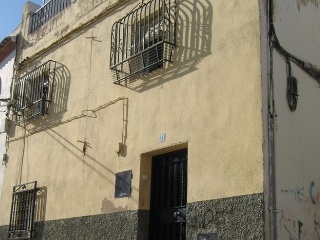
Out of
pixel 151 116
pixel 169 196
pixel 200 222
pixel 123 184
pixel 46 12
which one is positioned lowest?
pixel 200 222

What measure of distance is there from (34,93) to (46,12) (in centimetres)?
247

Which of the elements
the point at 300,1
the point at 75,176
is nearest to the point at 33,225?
the point at 75,176

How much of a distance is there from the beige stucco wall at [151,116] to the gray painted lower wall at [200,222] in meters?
0.15

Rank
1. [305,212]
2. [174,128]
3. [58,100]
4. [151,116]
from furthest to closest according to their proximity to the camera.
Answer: [58,100]
[151,116]
[174,128]
[305,212]

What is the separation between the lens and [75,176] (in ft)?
33.4

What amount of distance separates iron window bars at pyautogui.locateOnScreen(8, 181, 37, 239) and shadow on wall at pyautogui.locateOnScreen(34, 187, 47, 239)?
0.14 meters

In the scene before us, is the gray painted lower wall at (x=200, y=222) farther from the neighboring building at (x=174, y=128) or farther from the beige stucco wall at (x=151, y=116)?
the beige stucco wall at (x=151, y=116)

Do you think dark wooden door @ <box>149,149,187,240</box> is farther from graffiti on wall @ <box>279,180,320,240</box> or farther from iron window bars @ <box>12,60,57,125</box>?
iron window bars @ <box>12,60,57,125</box>

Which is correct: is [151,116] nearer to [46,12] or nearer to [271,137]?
[271,137]

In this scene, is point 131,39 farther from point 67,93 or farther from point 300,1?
point 300,1

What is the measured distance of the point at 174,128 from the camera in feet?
27.1

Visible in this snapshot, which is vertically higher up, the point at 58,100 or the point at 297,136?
the point at 58,100

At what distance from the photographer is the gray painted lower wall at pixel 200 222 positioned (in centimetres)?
669

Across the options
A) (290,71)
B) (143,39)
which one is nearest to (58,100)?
(143,39)
